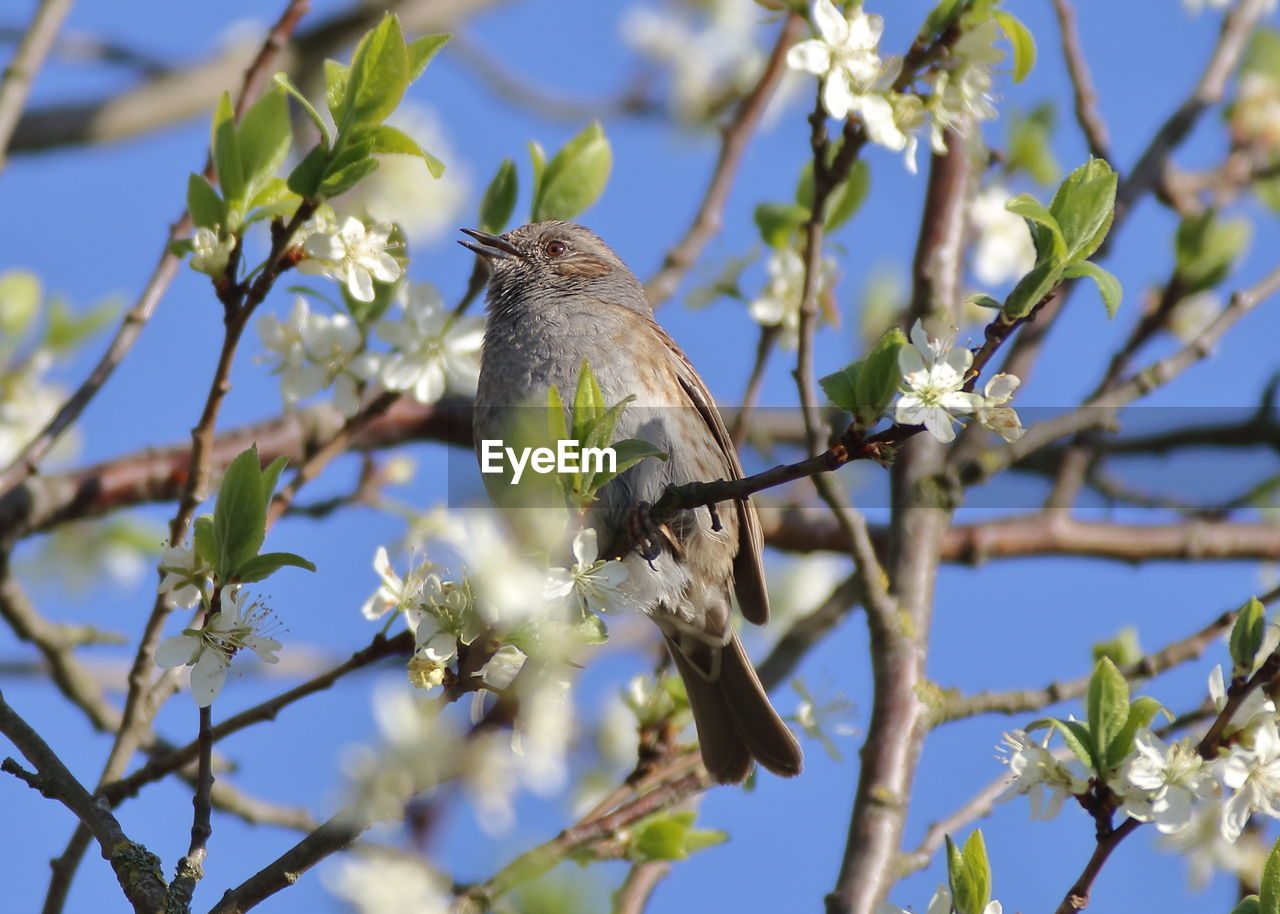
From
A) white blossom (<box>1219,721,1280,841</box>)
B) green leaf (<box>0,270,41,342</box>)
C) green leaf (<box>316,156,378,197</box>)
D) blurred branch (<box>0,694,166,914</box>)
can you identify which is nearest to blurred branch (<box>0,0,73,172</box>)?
green leaf (<box>0,270,41,342</box>)

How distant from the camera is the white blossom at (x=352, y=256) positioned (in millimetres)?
3355

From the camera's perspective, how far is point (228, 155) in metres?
3.35

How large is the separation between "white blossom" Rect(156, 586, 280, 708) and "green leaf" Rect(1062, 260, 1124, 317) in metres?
1.81

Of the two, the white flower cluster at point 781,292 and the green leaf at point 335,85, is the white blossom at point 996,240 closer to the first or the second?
the white flower cluster at point 781,292

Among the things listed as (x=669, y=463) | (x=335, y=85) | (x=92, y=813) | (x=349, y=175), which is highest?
(x=669, y=463)

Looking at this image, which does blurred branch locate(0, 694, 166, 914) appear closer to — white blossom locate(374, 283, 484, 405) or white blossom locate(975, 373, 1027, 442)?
white blossom locate(374, 283, 484, 405)

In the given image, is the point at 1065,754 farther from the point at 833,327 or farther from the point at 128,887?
the point at 833,327

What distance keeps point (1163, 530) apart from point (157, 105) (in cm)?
530

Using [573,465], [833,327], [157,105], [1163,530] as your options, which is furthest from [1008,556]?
[157,105]

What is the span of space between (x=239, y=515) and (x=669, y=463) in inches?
85.6

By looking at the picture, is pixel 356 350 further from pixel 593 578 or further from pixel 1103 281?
pixel 1103 281

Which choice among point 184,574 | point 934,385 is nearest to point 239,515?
point 184,574

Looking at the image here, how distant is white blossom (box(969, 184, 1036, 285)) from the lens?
237 inches

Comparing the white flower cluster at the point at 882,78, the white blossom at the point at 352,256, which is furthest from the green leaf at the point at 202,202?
the white flower cluster at the point at 882,78
